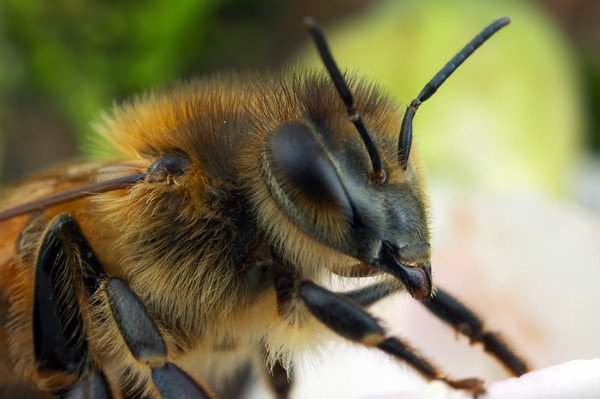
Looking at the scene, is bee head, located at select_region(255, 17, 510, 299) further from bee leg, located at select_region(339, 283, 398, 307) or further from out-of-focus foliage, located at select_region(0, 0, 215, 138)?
out-of-focus foliage, located at select_region(0, 0, 215, 138)

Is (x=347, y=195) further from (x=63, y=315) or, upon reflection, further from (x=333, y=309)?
(x=63, y=315)

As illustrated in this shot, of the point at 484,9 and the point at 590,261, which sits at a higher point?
the point at 484,9

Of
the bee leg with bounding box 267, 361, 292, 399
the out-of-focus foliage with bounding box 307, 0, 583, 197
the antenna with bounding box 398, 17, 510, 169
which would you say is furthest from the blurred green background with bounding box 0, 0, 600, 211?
the antenna with bounding box 398, 17, 510, 169

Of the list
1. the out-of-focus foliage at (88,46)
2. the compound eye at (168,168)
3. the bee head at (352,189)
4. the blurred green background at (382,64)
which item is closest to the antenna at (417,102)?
the bee head at (352,189)

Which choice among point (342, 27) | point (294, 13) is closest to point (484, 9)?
point (342, 27)

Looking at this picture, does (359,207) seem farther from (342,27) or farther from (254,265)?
(342,27)

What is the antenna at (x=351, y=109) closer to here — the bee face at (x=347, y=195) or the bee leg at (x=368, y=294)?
the bee face at (x=347, y=195)

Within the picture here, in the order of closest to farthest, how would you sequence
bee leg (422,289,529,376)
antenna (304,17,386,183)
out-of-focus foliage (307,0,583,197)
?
antenna (304,17,386,183) < bee leg (422,289,529,376) < out-of-focus foliage (307,0,583,197)
